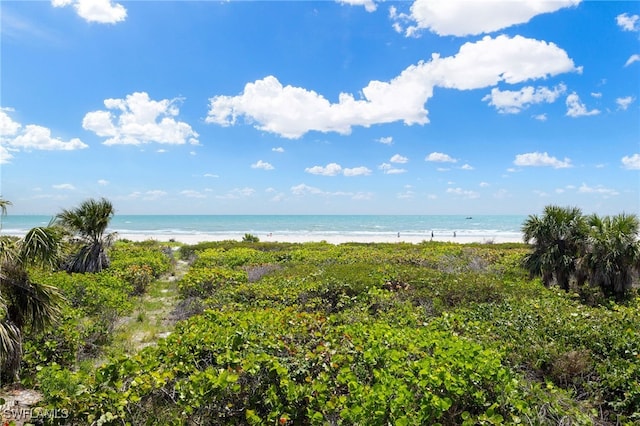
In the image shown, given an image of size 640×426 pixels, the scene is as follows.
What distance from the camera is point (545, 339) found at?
251 inches

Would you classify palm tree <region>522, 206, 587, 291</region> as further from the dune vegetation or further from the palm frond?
the palm frond

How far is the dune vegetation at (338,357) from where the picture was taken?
4.12 metres

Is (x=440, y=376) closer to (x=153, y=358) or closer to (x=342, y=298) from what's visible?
(x=153, y=358)

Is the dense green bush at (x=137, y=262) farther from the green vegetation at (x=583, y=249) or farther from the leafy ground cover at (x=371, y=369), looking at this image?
the green vegetation at (x=583, y=249)

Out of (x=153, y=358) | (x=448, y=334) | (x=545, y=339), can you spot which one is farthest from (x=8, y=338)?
(x=545, y=339)

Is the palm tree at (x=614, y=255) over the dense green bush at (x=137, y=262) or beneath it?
over

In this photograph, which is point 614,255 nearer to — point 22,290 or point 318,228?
point 22,290

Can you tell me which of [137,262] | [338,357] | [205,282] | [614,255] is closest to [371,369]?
[338,357]

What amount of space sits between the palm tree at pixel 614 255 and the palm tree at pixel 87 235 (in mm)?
18000

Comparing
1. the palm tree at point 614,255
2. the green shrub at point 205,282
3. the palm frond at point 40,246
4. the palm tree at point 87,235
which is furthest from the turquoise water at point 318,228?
the palm frond at point 40,246

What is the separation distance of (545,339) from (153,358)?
612cm

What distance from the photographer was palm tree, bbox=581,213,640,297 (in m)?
11.7

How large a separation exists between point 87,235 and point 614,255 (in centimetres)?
1932

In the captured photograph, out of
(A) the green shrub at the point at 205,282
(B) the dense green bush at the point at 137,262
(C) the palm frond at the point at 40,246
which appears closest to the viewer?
(C) the palm frond at the point at 40,246
